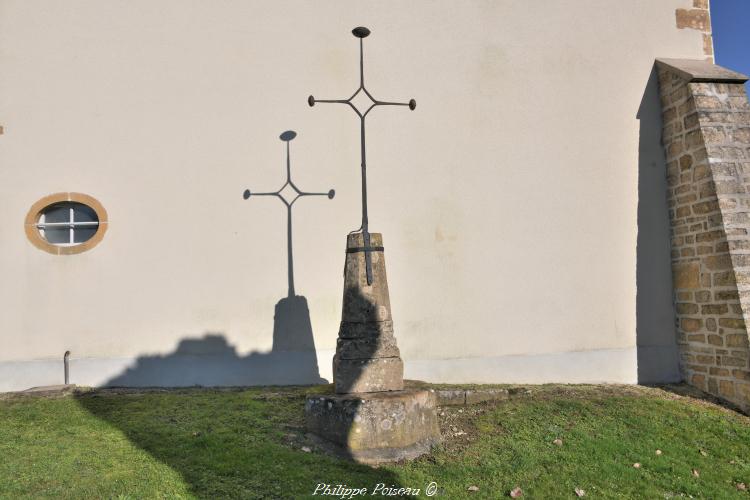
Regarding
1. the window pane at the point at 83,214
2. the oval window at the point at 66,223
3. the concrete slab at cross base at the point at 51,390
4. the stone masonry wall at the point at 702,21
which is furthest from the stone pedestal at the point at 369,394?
the stone masonry wall at the point at 702,21

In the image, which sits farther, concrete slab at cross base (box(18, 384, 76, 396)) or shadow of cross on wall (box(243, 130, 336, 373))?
shadow of cross on wall (box(243, 130, 336, 373))

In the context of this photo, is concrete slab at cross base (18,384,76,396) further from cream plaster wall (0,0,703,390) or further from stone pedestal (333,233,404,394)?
stone pedestal (333,233,404,394)

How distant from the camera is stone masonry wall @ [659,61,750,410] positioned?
5980 millimetres

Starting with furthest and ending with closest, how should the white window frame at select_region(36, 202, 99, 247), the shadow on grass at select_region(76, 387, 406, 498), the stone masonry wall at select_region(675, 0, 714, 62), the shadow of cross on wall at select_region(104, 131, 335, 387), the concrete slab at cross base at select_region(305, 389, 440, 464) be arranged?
the stone masonry wall at select_region(675, 0, 714, 62) < the white window frame at select_region(36, 202, 99, 247) < the shadow of cross on wall at select_region(104, 131, 335, 387) < the concrete slab at cross base at select_region(305, 389, 440, 464) < the shadow on grass at select_region(76, 387, 406, 498)

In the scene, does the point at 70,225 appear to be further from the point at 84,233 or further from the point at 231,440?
the point at 231,440

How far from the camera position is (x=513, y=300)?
690 centimetres

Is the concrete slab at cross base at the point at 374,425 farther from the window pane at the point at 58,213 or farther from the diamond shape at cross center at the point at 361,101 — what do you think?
the window pane at the point at 58,213

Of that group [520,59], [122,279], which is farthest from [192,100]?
[520,59]

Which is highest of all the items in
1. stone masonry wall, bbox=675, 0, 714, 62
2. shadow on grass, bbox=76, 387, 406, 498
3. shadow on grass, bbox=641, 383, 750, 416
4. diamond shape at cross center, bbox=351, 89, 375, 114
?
stone masonry wall, bbox=675, 0, 714, 62

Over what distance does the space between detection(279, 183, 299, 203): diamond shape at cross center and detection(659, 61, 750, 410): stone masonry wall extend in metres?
4.82

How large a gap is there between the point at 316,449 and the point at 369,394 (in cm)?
58

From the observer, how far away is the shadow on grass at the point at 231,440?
3678mm

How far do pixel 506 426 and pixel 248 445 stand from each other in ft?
7.57

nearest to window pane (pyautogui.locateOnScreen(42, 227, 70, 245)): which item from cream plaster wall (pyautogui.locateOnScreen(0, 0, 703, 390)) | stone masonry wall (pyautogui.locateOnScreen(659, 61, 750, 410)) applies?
cream plaster wall (pyautogui.locateOnScreen(0, 0, 703, 390))
